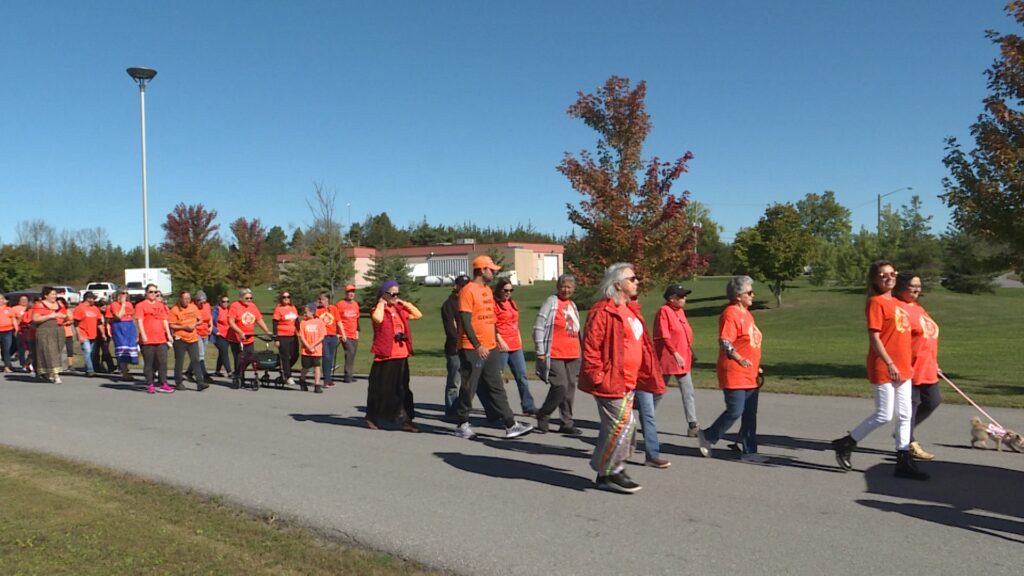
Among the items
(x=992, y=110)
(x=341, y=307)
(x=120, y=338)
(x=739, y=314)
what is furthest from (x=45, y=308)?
(x=992, y=110)

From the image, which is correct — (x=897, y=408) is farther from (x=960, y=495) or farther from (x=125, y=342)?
(x=125, y=342)

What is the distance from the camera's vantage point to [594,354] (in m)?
6.04

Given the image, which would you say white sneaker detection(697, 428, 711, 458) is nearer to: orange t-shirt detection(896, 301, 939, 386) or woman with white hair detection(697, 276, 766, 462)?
woman with white hair detection(697, 276, 766, 462)

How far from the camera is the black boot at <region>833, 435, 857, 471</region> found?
6.59m

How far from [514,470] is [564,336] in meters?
2.10

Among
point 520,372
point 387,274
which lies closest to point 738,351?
point 520,372

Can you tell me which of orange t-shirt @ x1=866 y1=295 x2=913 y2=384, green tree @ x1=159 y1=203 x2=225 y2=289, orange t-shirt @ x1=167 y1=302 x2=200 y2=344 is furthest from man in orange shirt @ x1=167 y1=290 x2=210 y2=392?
green tree @ x1=159 y1=203 x2=225 y2=289

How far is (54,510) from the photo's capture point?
18.5 feet

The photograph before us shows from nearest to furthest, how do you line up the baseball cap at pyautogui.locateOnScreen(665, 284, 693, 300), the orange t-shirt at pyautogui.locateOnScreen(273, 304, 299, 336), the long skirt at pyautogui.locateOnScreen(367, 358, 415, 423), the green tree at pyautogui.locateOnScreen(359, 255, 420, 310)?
the baseball cap at pyautogui.locateOnScreen(665, 284, 693, 300) < the long skirt at pyautogui.locateOnScreen(367, 358, 415, 423) < the orange t-shirt at pyautogui.locateOnScreen(273, 304, 299, 336) < the green tree at pyautogui.locateOnScreen(359, 255, 420, 310)

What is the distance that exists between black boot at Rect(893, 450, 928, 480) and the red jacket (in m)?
2.38

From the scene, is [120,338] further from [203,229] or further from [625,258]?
[203,229]

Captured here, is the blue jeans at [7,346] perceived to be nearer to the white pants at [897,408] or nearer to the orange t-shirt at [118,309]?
the orange t-shirt at [118,309]

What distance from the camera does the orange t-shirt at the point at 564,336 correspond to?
28.2ft

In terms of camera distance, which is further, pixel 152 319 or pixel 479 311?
pixel 152 319
